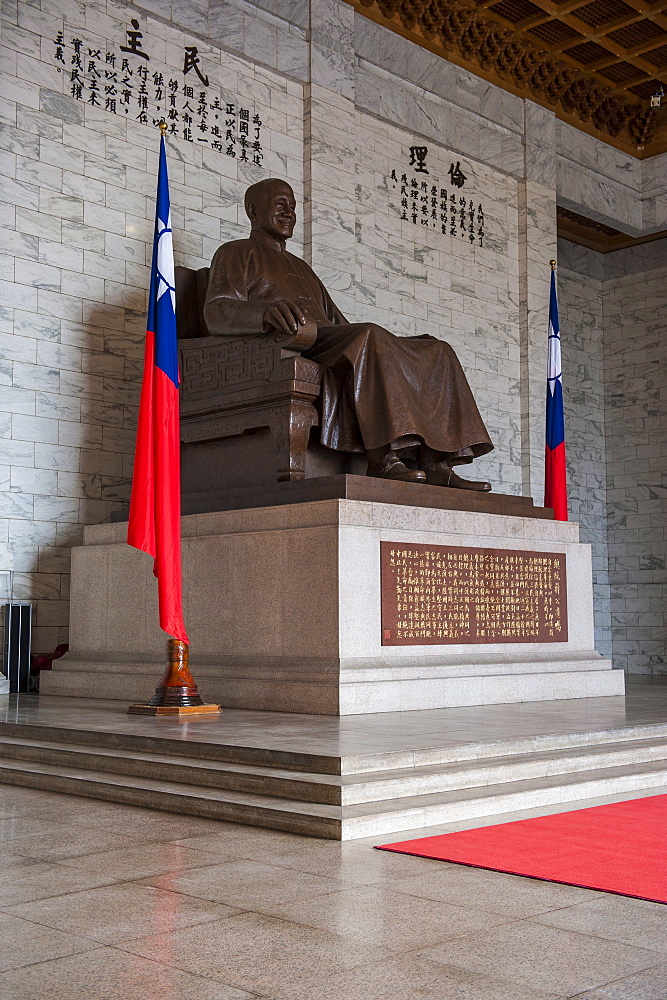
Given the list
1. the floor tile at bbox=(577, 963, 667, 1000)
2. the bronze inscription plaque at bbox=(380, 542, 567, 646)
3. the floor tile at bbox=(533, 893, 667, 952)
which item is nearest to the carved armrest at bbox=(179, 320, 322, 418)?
the bronze inscription plaque at bbox=(380, 542, 567, 646)

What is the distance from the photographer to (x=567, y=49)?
1045 cm

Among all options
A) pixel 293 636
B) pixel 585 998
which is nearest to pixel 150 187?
pixel 293 636

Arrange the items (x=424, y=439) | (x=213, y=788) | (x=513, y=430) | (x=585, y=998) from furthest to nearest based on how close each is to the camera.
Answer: (x=513, y=430) → (x=424, y=439) → (x=213, y=788) → (x=585, y=998)

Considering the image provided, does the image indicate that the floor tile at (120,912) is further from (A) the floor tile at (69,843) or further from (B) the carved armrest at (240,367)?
(B) the carved armrest at (240,367)

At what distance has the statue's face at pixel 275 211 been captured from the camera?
6.45m

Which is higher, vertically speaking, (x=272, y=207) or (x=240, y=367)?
(x=272, y=207)

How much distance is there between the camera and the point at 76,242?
718 centimetres

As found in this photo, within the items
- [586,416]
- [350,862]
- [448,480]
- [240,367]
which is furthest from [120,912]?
[586,416]

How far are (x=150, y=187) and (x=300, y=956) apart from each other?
6.50m

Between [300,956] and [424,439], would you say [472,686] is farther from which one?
[300,956]

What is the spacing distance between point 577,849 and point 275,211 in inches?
181

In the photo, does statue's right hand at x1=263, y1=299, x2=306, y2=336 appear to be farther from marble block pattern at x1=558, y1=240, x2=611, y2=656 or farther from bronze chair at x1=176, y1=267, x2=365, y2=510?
marble block pattern at x1=558, y1=240, x2=611, y2=656

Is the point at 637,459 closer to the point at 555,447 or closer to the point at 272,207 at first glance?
the point at 555,447

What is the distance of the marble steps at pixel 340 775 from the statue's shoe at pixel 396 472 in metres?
1.87
